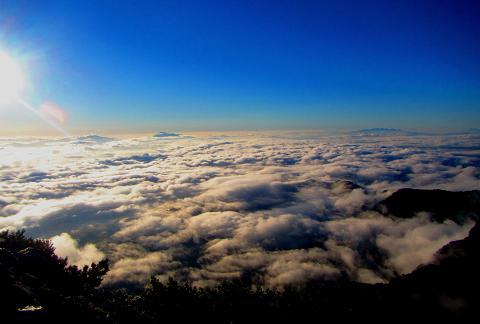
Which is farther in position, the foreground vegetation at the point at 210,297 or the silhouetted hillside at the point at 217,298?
the silhouetted hillside at the point at 217,298

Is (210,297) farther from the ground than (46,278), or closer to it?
closer to it

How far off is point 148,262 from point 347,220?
127122 millimetres

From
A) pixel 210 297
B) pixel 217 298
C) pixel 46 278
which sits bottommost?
pixel 217 298

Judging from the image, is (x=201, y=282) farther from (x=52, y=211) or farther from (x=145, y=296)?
(x=52, y=211)

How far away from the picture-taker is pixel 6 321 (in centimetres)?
1952

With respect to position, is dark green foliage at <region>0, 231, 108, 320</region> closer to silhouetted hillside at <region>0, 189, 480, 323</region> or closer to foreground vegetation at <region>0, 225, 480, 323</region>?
silhouetted hillside at <region>0, 189, 480, 323</region>

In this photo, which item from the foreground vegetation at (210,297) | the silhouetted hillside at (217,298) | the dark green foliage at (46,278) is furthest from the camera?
the silhouetted hillside at (217,298)

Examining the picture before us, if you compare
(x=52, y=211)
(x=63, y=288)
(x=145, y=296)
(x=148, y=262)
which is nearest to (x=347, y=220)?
(x=148, y=262)

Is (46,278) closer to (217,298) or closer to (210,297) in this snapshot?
(210,297)

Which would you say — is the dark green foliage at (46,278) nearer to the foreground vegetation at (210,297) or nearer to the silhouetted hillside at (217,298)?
the silhouetted hillside at (217,298)

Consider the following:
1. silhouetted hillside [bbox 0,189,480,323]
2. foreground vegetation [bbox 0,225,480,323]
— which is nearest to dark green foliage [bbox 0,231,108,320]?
silhouetted hillside [bbox 0,189,480,323]

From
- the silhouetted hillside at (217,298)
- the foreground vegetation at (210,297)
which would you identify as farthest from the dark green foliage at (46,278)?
the foreground vegetation at (210,297)

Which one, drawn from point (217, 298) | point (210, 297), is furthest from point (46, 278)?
point (217, 298)

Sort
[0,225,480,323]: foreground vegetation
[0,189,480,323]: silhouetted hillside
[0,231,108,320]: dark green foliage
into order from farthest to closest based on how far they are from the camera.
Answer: [0,189,480,323]: silhouetted hillside < [0,225,480,323]: foreground vegetation < [0,231,108,320]: dark green foliage
